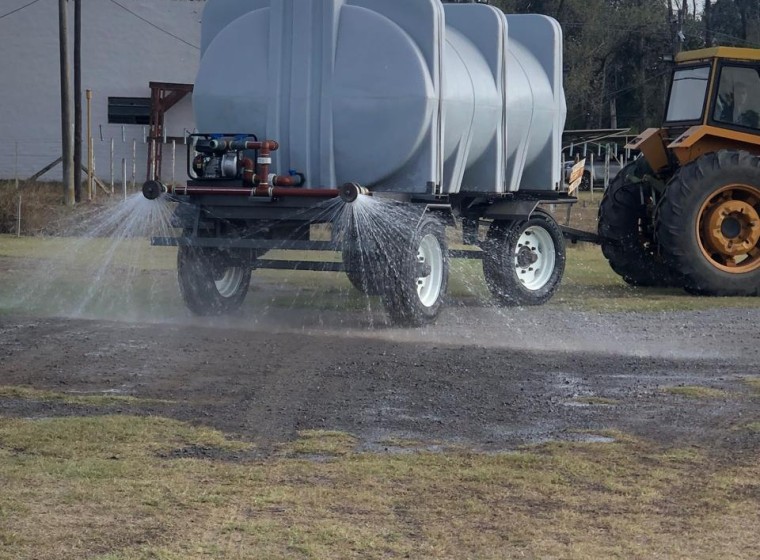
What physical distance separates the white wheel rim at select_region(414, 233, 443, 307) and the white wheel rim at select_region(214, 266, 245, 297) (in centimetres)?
210

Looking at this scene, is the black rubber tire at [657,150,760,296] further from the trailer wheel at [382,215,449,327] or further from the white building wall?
the white building wall

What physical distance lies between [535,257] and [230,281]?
3874 mm

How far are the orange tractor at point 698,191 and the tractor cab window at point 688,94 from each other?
0.01 metres

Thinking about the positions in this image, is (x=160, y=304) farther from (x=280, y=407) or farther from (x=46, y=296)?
(x=280, y=407)

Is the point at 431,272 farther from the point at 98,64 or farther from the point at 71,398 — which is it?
the point at 98,64

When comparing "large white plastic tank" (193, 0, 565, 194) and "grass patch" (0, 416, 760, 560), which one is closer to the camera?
"grass patch" (0, 416, 760, 560)

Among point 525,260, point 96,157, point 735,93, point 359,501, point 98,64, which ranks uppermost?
point 98,64

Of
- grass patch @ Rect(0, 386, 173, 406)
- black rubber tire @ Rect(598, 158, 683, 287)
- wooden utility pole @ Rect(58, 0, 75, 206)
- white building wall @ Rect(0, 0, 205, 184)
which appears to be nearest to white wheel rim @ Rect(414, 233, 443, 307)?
grass patch @ Rect(0, 386, 173, 406)

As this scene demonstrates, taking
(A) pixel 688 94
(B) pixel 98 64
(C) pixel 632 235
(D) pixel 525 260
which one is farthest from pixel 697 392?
(B) pixel 98 64

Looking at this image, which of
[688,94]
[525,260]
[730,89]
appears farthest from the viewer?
[688,94]

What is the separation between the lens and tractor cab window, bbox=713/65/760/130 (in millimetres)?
16609

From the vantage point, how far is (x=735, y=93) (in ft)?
54.6

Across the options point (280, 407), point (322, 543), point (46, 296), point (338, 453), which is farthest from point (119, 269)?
point (322, 543)

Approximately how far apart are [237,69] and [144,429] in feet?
19.9
